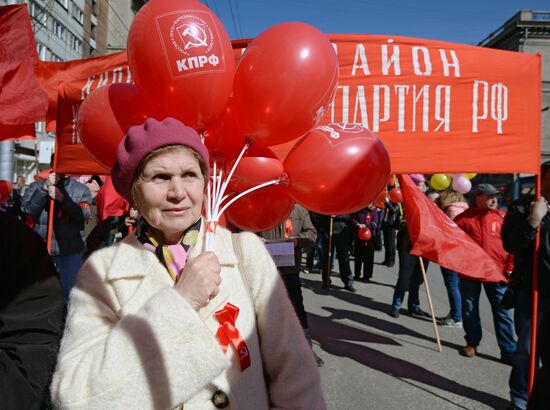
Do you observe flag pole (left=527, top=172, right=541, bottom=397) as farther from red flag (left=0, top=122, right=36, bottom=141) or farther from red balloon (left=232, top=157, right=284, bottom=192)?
red flag (left=0, top=122, right=36, bottom=141)

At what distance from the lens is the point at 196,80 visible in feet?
6.44

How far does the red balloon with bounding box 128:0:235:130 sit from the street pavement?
2930 millimetres

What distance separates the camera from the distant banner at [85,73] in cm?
352

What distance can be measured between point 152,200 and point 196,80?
737 millimetres

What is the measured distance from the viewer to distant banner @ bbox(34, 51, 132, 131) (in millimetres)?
3520

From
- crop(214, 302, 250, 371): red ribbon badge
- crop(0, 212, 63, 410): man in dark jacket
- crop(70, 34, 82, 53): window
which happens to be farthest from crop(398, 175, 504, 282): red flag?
crop(70, 34, 82, 53): window

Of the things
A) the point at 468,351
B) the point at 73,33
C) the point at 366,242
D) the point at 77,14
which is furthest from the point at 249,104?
the point at 77,14

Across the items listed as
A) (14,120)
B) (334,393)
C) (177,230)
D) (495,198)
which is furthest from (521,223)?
(14,120)

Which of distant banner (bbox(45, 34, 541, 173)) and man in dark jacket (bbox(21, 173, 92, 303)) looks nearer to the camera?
distant banner (bbox(45, 34, 541, 173))

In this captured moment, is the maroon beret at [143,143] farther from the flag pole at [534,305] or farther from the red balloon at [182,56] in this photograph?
the flag pole at [534,305]

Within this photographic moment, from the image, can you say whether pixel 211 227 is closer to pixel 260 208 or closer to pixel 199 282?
pixel 199 282

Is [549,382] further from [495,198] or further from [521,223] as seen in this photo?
[495,198]

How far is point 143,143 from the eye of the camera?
1469 millimetres

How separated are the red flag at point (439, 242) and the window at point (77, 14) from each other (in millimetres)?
37869
